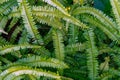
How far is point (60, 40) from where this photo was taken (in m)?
2.13

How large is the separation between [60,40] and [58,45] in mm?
56

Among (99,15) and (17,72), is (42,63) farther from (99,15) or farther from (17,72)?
(99,15)

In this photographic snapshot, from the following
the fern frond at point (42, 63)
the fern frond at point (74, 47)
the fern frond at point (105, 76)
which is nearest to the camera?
the fern frond at point (42, 63)

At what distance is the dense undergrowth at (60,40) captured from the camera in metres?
2.01

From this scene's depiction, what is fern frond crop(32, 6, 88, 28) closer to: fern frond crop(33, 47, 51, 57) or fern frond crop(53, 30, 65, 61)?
fern frond crop(53, 30, 65, 61)

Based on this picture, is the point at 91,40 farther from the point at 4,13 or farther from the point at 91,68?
the point at 4,13

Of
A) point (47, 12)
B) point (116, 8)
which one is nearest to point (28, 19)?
point (47, 12)

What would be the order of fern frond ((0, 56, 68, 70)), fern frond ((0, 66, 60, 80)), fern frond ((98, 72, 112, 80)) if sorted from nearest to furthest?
fern frond ((0, 66, 60, 80)), fern frond ((0, 56, 68, 70)), fern frond ((98, 72, 112, 80))

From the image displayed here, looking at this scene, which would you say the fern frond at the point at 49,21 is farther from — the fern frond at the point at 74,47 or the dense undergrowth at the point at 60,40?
the fern frond at the point at 74,47

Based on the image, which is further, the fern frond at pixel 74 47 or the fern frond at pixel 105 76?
the fern frond at pixel 74 47

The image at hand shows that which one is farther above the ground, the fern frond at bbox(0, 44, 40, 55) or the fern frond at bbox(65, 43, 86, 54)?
the fern frond at bbox(0, 44, 40, 55)

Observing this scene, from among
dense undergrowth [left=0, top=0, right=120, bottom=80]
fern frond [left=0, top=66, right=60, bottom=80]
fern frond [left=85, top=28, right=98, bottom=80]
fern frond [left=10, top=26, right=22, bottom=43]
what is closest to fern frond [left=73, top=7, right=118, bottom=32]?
dense undergrowth [left=0, top=0, right=120, bottom=80]

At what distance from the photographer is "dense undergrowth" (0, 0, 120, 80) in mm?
2012

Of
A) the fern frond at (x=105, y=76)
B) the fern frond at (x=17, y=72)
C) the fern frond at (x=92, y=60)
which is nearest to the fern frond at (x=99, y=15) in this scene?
the fern frond at (x=92, y=60)
